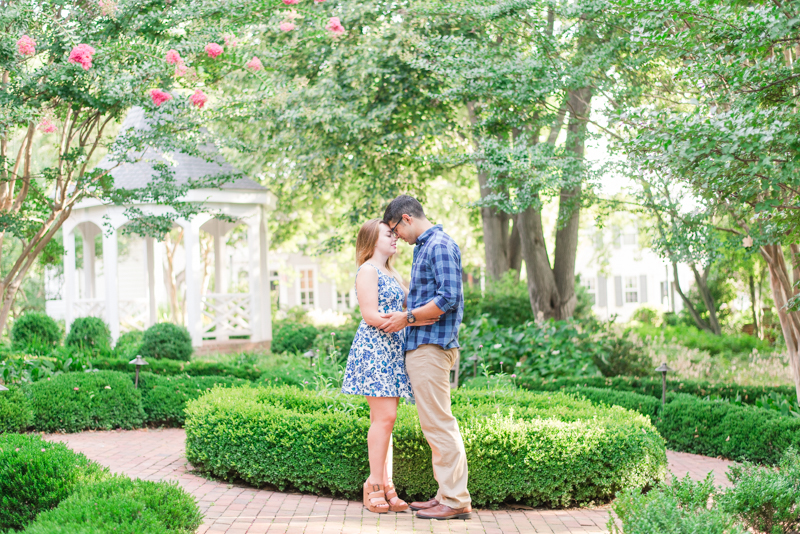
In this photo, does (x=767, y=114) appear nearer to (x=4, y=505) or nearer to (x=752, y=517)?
(x=752, y=517)

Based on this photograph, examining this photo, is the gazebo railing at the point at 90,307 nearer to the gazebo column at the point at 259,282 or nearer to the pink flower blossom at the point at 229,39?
the gazebo column at the point at 259,282

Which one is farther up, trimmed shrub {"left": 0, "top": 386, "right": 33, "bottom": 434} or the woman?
the woman

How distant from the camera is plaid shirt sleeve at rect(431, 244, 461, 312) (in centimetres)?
381

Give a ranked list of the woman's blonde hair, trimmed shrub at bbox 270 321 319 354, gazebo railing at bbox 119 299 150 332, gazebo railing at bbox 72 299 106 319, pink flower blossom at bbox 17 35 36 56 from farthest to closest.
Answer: gazebo railing at bbox 119 299 150 332 < gazebo railing at bbox 72 299 106 319 < trimmed shrub at bbox 270 321 319 354 < pink flower blossom at bbox 17 35 36 56 < the woman's blonde hair

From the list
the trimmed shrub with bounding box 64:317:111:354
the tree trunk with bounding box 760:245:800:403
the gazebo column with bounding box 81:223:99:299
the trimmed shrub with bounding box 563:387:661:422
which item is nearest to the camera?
the tree trunk with bounding box 760:245:800:403

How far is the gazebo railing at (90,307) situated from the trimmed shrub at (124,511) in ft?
34.9

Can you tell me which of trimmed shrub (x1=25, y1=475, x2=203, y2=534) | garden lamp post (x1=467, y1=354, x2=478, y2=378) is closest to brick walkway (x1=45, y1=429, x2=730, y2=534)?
trimmed shrub (x1=25, y1=475, x2=203, y2=534)

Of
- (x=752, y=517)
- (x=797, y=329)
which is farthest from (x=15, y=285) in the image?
(x=797, y=329)

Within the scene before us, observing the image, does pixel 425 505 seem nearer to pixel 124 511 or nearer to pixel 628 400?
pixel 124 511

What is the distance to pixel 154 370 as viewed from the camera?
8648 millimetres

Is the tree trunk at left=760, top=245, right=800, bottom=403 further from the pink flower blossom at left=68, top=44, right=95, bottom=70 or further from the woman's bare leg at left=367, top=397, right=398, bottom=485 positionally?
the pink flower blossom at left=68, top=44, right=95, bottom=70

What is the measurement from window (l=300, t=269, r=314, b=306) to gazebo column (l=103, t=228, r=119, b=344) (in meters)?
15.5

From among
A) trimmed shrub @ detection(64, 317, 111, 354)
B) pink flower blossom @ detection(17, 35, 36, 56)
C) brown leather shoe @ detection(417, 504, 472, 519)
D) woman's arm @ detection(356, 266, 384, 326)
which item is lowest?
brown leather shoe @ detection(417, 504, 472, 519)

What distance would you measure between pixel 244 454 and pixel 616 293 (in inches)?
1073
